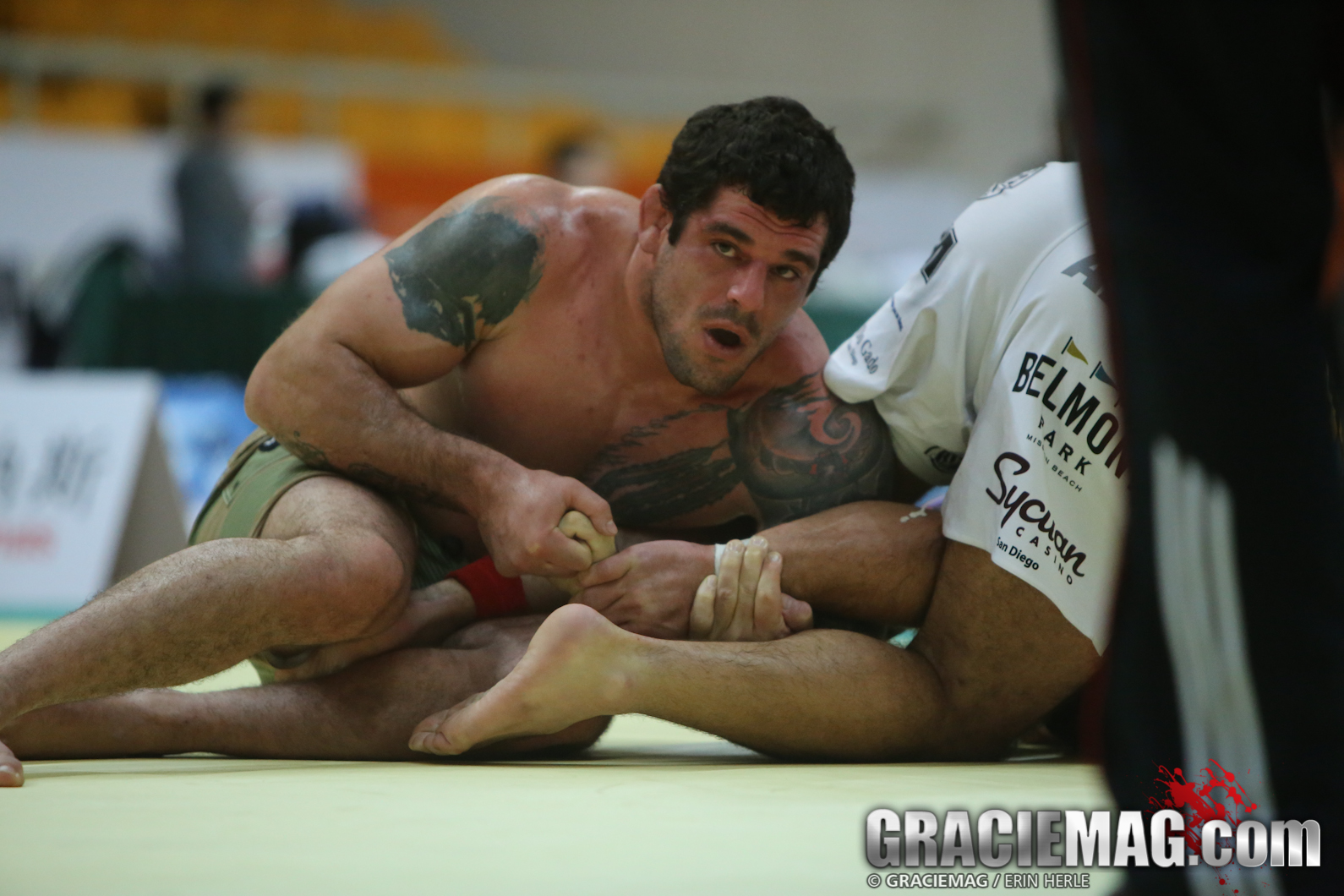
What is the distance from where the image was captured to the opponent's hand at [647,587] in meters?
2.00

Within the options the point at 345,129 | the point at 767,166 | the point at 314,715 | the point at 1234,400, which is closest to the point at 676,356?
the point at 767,166

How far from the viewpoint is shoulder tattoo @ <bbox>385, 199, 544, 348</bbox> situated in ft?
7.09

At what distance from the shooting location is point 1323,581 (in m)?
0.85

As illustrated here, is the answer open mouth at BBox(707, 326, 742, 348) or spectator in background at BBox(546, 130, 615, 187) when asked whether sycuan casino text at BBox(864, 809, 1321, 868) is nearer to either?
open mouth at BBox(707, 326, 742, 348)

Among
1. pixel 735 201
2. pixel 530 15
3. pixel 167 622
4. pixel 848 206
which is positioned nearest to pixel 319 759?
pixel 167 622

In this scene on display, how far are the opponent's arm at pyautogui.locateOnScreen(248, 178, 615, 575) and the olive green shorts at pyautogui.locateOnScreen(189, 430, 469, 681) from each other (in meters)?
0.06

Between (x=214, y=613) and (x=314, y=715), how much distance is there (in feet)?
0.85

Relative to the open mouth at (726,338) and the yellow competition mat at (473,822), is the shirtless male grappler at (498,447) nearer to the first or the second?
the open mouth at (726,338)

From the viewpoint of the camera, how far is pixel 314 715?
1.95 metres

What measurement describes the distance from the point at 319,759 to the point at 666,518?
2.33 ft

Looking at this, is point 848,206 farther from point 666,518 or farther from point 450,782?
point 450,782

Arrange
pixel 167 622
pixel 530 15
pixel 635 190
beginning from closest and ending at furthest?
pixel 167 622 < pixel 635 190 < pixel 530 15

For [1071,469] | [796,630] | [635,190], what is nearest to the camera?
[1071,469]

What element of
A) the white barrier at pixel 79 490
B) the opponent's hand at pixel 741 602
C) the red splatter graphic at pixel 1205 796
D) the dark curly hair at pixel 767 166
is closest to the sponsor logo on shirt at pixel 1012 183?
the dark curly hair at pixel 767 166
